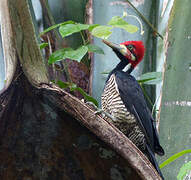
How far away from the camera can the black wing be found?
67.0 inches

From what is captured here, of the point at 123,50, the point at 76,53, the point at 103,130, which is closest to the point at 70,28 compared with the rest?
the point at 76,53

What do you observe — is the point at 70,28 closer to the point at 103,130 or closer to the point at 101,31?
the point at 101,31

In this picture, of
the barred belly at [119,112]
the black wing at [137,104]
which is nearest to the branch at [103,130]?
the black wing at [137,104]

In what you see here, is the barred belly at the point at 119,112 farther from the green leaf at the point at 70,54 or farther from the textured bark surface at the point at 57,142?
the textured bark surface at the point at 57,142

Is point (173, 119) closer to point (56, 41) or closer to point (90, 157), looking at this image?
point (90, 157)

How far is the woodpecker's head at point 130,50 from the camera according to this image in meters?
1.88

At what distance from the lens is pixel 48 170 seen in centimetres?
109

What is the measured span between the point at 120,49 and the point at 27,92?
1.03m

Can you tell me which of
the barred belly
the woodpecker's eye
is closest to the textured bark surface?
the barred belly

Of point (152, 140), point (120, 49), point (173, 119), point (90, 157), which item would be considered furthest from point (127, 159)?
point (120, 49)

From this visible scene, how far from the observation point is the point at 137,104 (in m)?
1.77

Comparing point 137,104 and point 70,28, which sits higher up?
point 70,28

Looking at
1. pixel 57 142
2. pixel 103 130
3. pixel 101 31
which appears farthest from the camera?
pixel 101 31

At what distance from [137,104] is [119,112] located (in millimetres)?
116
